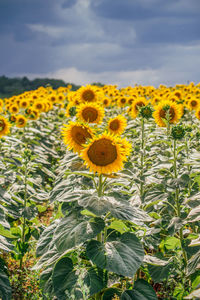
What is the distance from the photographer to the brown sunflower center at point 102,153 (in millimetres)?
2193

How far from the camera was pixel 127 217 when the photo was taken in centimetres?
199

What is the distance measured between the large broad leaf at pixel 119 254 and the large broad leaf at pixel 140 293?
0.32 metres

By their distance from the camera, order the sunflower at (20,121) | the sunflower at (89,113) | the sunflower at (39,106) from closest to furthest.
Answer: the sunflower at (89,113) → the sunflower at (20,121) → the sunflower at (39,106)

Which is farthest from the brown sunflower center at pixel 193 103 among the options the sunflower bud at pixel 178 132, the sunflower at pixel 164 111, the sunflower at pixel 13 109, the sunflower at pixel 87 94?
the sunflower bud at pixel 178 132

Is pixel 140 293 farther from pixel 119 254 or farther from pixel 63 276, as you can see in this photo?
pixel 63 276

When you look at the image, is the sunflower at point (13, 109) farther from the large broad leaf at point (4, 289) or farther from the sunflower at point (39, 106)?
the large broad leaf at point (4, 289)

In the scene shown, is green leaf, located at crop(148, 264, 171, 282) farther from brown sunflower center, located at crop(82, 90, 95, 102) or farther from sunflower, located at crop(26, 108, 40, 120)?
sunflower, located at crop(26, 108, 40, 120)

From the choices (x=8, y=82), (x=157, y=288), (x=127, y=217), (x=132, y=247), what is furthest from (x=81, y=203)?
(x=8, y=82)

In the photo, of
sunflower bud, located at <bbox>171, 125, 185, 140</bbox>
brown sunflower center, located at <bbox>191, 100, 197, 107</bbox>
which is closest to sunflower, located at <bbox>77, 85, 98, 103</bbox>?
sunflower bud, located at <bbox>171, 125, 185, 140</bbox>

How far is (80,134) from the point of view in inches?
99.7

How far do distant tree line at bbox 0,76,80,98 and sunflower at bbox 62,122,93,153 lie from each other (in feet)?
55.0

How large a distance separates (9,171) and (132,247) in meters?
2.26

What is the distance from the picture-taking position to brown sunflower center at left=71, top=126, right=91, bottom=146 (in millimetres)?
2527

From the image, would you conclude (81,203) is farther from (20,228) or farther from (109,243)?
(20,228)
